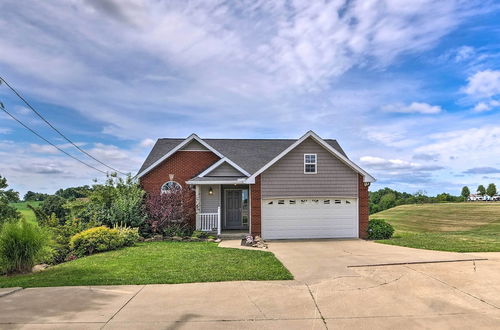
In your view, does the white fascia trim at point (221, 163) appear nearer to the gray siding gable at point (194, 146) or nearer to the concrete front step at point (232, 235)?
the gray siding gable at point (194, 146)

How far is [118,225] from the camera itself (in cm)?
1722

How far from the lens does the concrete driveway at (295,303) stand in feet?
18.7

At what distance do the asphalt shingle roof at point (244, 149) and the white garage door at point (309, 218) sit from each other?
285cm

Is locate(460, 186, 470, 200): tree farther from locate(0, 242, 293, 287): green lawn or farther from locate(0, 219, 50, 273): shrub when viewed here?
locate(0, 219, 50, 273): shrub

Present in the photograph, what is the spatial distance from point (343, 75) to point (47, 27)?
13.1 m

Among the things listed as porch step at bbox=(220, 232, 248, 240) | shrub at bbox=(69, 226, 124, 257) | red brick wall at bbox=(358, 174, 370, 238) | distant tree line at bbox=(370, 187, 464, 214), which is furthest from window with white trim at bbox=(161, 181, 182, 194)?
distant tree line at bbox=(370, 187, 464, 214)

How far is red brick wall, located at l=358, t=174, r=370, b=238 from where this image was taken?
17875 millimetres

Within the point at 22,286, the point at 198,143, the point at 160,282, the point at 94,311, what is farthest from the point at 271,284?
the point at 198,143

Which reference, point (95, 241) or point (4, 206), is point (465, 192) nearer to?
point (95, 241)

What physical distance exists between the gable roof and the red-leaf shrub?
2.24 m

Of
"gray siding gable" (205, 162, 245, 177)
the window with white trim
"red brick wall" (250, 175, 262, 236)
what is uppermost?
"gray siding gable" (205, 162, 245, 177)

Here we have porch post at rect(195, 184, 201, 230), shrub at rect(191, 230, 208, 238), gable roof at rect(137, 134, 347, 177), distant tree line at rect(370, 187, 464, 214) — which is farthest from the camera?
distant tree line at rect(370, 187, 464, 214)

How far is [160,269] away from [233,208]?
10579 millimetres

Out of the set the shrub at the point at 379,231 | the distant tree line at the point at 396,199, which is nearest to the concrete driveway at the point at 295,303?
the shrub at the point at 379,231
